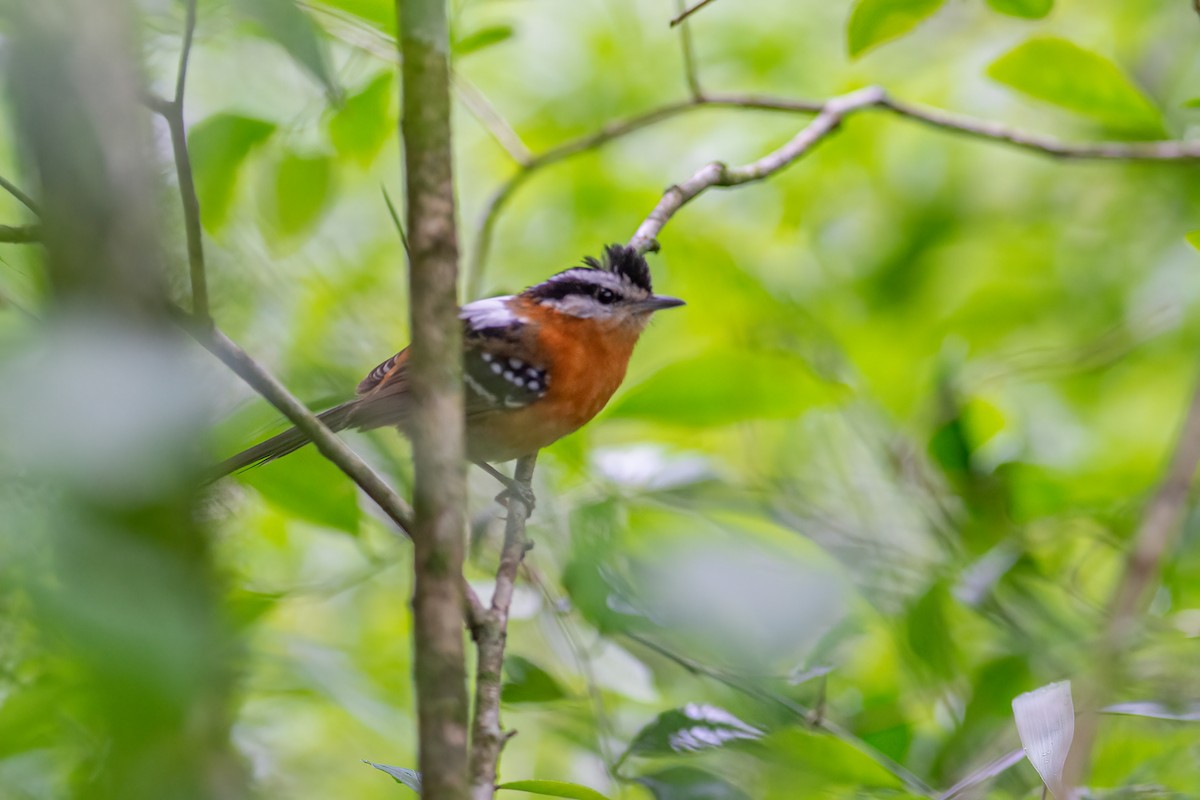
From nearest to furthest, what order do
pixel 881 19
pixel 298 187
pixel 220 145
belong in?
1. pixel 881 19
2. pixel 220 145
3. pixel 298 187

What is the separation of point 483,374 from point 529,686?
5.97ft

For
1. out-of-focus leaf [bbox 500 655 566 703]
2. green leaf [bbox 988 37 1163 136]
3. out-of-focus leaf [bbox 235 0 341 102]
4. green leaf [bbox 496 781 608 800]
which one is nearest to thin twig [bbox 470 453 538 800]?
green leaf [bbox 496 781 608 800]

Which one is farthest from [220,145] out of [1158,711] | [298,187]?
[1158,711]

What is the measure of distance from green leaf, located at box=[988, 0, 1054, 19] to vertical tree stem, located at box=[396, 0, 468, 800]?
1825 mm

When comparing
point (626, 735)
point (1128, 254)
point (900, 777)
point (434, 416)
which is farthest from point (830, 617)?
point (1128, 254)

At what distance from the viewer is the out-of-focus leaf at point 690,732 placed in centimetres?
211

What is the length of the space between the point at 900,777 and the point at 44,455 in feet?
5.43

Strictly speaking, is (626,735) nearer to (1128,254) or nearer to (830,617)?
(830,617)

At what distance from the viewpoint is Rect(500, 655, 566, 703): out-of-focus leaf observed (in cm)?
234

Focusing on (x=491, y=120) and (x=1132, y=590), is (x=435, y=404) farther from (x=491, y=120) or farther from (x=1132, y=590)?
(x=491, y=120)

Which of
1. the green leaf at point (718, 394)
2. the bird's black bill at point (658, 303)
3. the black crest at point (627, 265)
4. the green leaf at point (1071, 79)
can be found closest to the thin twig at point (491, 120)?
the black crest at point (627, 265)

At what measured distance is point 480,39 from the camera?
3.23 metres

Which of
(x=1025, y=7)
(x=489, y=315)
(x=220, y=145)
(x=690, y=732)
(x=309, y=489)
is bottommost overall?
(x=690, y=732)

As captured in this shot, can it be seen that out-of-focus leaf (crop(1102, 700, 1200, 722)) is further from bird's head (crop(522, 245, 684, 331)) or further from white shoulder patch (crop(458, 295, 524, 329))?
white shoulder patch (crop(458, 295, 524, 329))
